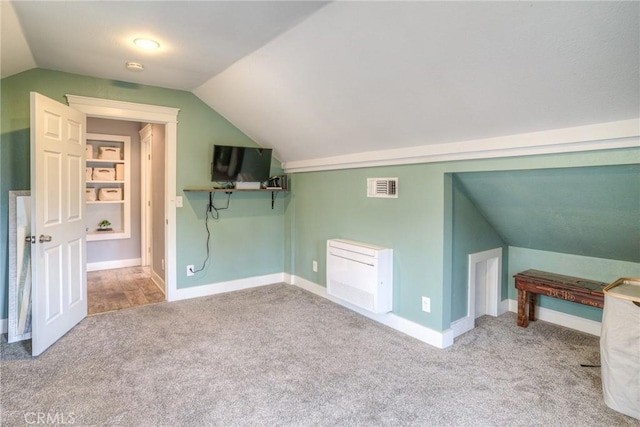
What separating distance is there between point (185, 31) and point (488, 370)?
10.3 ft

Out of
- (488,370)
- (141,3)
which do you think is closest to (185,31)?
(141,3)

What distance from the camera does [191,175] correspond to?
13.2ft

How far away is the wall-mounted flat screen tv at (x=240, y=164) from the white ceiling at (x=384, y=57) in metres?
0.76

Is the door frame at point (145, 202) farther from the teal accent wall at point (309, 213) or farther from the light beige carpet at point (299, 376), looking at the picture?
the light beige carpet at point (299, 376)

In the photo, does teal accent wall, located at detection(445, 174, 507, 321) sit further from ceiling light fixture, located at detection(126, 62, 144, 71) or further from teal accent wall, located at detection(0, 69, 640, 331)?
ceiling light fixture, located at detection(126, 62, 144, 71)

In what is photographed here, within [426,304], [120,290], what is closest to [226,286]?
[120,290]

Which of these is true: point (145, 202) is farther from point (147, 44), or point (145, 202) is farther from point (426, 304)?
point (426, 304)

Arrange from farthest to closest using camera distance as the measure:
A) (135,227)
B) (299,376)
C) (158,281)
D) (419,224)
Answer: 1. (135,227)
2. (158,281)
3. (419,224)
4. (299,376)

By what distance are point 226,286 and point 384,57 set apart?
322 centimetres

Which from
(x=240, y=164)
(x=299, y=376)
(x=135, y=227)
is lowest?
(x=299, y=376)

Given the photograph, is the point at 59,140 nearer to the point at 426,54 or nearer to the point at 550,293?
the point at 426,54

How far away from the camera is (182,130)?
13.0ft

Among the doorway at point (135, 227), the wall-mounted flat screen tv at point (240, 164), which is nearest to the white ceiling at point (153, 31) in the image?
the wall-mounted flat screen tv at point (240, 164)

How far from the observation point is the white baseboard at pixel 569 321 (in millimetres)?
3035
